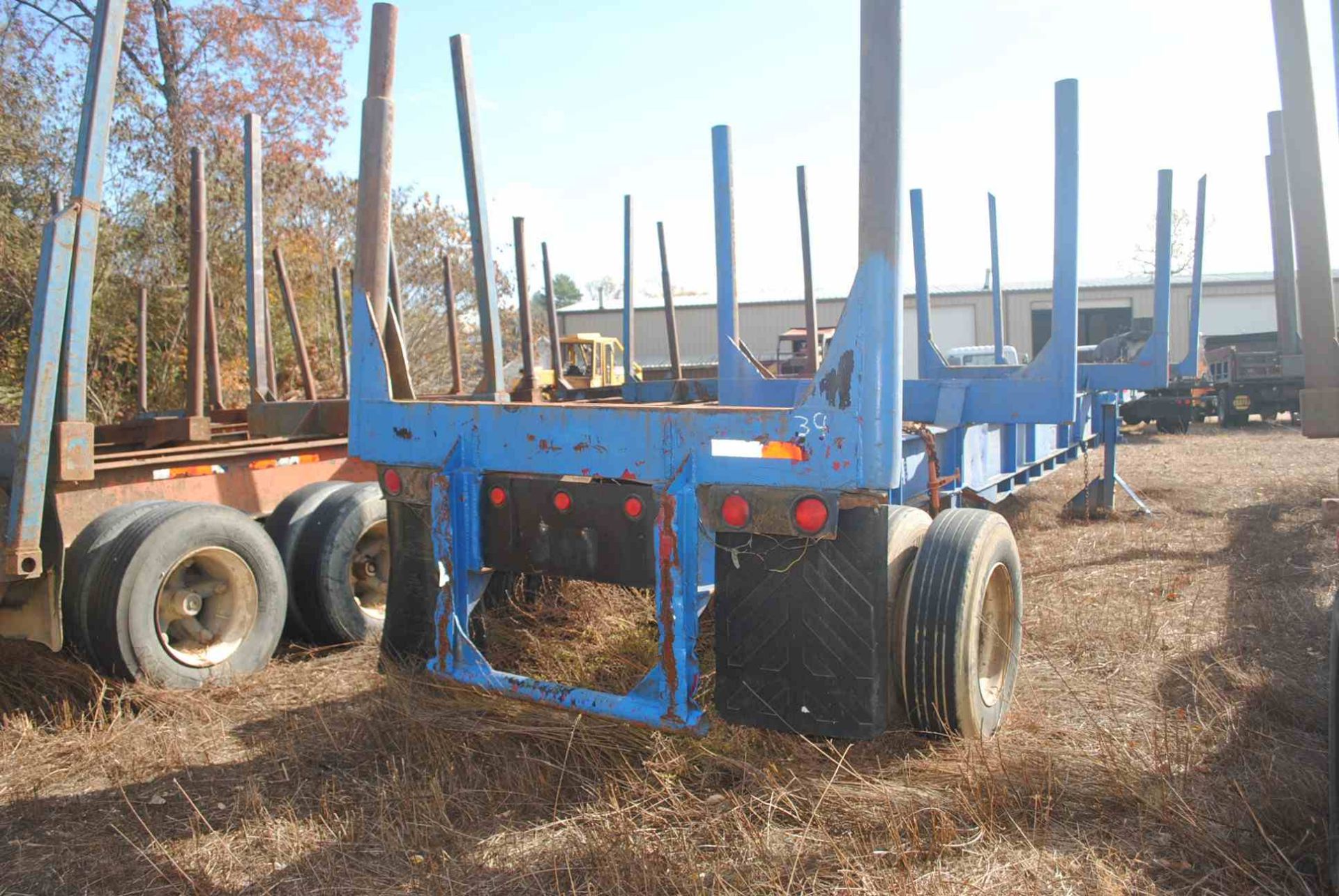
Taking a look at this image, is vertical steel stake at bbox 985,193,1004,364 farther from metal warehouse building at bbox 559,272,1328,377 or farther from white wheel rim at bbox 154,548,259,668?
metal warehouse building at bbox 559,272,1328,377

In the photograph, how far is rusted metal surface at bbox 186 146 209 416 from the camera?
676 cm

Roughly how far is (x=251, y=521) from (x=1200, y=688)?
14.4ft

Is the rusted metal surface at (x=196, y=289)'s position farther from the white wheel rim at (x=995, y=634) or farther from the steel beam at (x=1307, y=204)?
the steel beam at (x=1307, y=204)

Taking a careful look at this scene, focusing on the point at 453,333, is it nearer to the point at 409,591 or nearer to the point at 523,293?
the point at 523,293

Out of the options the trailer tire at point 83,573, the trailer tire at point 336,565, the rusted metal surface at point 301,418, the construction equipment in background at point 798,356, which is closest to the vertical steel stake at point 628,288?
the construction equipment in background at point 798,356

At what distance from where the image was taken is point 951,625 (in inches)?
127

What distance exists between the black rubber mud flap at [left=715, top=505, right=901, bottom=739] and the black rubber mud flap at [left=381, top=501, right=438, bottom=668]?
1.26 metres

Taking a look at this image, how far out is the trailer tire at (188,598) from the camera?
14.3 feet

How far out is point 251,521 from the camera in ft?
16.3

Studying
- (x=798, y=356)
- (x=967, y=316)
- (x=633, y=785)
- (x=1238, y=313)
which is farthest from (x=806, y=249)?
(x=1238, y=313)

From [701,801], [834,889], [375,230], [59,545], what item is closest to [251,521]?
[59,545]

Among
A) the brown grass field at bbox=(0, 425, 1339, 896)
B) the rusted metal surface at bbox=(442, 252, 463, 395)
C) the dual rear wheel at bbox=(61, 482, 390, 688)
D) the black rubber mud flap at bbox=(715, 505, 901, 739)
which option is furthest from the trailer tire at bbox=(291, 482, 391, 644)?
the rusted metal surface at bbox=(442, 252, 463, 395)

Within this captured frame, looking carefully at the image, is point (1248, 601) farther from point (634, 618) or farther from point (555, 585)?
point (555, 585)

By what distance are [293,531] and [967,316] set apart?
35486 mm
